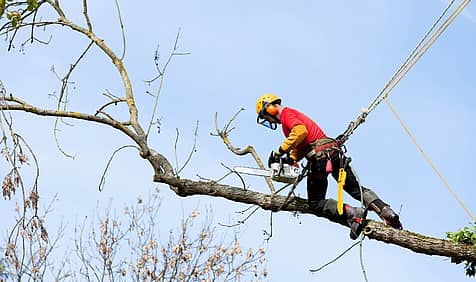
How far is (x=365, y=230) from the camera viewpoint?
5426 mm

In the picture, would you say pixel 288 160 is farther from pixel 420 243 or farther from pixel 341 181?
pixel 420 243

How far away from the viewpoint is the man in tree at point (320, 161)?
18.4 feet

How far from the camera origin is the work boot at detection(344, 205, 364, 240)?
17.9 feet

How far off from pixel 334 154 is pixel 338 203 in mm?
365

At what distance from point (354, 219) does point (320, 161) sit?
1.56ft

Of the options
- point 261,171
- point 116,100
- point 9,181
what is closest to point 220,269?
point 116,100

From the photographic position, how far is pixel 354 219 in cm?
552

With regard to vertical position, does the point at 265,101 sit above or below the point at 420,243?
above

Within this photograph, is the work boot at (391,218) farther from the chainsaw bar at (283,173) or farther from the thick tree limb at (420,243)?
the chainsaw bar at (283,173)

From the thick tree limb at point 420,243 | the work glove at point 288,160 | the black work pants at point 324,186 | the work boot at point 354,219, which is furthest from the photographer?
the work glove at point 288,160

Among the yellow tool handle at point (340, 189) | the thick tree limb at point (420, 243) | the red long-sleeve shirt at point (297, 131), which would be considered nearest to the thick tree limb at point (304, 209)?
the thick tree limb at point (420, 243)

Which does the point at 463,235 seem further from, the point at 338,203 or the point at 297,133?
the point at 297,133

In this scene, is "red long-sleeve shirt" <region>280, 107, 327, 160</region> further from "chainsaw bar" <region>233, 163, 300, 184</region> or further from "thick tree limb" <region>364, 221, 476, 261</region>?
"thick tree limb" <region>364, 221, 476, 261</region>

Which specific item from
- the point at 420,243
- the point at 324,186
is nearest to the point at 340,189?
the point at 324,186
